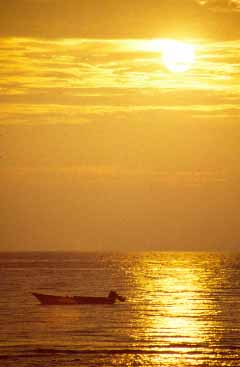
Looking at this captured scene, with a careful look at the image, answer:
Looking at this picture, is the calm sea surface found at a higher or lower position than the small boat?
lower

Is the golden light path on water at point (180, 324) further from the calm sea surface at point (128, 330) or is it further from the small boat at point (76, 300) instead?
the small boat at point (76, 300)

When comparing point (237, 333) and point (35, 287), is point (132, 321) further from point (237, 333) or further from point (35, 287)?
point (35, 287)

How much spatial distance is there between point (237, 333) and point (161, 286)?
278 feet

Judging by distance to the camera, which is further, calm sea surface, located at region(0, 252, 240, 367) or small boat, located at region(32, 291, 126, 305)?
small boat, located at region(32, 291, 126, 305)

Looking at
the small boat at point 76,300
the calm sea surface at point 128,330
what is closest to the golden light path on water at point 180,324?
the calm sea surface at point 128,330

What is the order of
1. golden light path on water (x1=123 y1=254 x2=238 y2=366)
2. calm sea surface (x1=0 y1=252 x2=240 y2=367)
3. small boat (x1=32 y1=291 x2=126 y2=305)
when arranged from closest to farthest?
1. calm sea surface (x1=0 y1=252 x2=240 y2=367)
2. golden light path on water (x1=123 y1=254 x2=238 y2=366)
3. small boat (x1=32 y1=291 x2=126 y2=305)

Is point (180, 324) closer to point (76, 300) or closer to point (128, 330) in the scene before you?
point (128, 330)

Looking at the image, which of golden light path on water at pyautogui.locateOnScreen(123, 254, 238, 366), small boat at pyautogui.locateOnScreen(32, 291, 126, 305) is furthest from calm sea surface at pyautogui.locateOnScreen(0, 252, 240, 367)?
small boat at pyautogui.locateOnScreen(32, 291, 126, 305)

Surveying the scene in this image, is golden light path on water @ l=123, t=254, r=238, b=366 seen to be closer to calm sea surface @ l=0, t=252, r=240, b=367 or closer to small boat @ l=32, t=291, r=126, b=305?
calm sea surface @ l=0, t=252, r=240, b=367

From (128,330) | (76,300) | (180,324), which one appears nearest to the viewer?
(128,330)

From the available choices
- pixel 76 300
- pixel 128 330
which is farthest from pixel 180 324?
pixel 76 300

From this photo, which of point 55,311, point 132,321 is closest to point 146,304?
point 55,311

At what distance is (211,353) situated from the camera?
76.3m

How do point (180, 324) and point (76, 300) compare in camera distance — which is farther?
point (76, 300)
